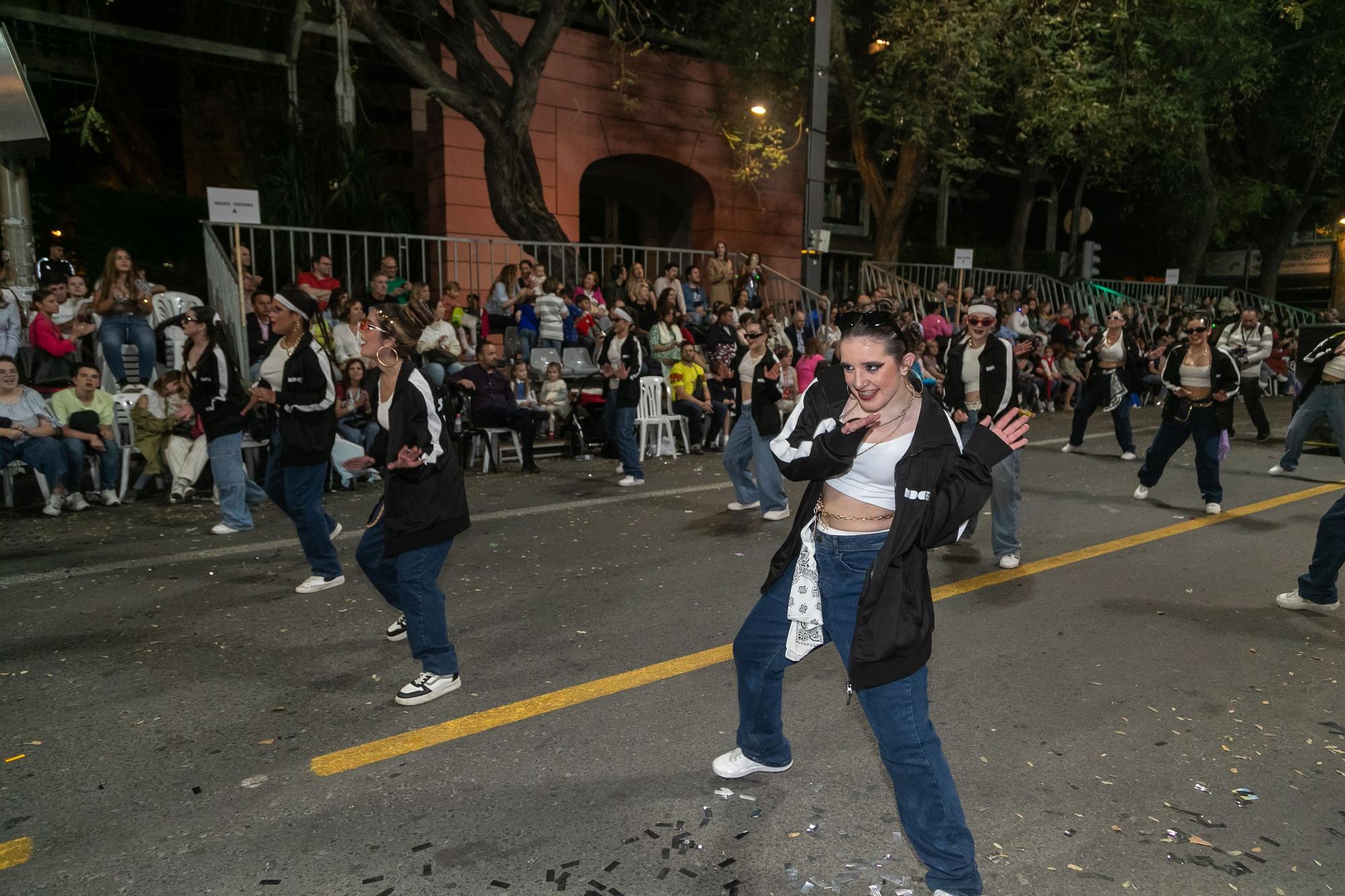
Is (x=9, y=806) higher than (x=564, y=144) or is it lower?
lower

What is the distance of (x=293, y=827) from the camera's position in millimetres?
3199

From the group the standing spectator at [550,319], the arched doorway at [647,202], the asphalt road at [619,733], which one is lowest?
the asphalt road at [619,733]

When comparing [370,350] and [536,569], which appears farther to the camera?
[536,569]

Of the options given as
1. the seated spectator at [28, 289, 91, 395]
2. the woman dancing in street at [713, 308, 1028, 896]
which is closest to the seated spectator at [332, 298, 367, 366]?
the seated spectator at [28, 289, 91, 395]

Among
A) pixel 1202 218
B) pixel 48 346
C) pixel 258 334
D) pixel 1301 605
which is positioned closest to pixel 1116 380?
pixel 1301 605

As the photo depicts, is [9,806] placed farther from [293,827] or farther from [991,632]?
[991,632]

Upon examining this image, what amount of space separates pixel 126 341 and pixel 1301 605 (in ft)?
36.5

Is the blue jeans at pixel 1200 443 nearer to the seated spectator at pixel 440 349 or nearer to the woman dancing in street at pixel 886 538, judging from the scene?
the woman dancing in street at pixel 886 538

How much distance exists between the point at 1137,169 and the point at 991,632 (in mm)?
24828

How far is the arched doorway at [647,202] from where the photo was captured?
19844 mm

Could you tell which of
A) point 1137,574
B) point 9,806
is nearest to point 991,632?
point 1137,574

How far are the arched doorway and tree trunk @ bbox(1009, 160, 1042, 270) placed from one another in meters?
11.0

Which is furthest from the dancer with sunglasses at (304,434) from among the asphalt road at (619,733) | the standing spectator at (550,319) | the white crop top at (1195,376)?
the white crop top at (1195,376)

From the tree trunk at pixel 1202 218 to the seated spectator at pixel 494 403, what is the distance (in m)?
22.7
